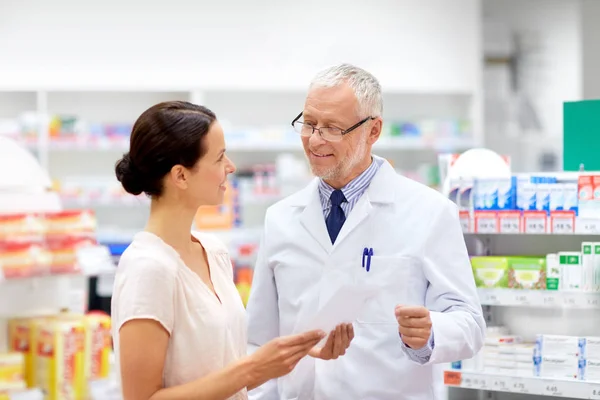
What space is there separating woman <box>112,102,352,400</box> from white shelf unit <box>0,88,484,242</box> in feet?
18.8

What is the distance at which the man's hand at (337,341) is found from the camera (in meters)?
2.19

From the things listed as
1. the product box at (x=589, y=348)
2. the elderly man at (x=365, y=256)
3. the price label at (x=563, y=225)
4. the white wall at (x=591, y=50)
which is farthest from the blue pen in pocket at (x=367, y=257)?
the white wall at (x=591, y=50)

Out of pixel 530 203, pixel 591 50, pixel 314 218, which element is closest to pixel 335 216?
pixel 314 218

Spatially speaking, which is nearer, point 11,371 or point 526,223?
point 526,223

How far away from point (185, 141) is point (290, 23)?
686 centimetres

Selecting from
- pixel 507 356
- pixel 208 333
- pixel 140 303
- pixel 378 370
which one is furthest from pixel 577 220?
pixel 140 303

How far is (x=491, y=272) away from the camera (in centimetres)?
293

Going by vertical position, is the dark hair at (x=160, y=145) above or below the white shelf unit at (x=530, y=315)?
above

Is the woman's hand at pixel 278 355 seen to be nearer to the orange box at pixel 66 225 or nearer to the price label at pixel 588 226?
the price label at pixel 588 226

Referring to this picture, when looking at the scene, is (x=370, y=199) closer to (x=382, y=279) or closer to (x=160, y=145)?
(x=382, y=279)

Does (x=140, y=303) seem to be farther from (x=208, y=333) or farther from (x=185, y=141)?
(x=185, y=141)

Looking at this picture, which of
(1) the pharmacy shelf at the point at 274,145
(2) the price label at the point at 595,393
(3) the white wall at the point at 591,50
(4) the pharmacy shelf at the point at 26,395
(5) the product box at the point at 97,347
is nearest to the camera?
(2) the price label at the point at 595,393

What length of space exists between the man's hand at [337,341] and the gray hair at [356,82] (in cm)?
68

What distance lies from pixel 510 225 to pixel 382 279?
0.65 meters
